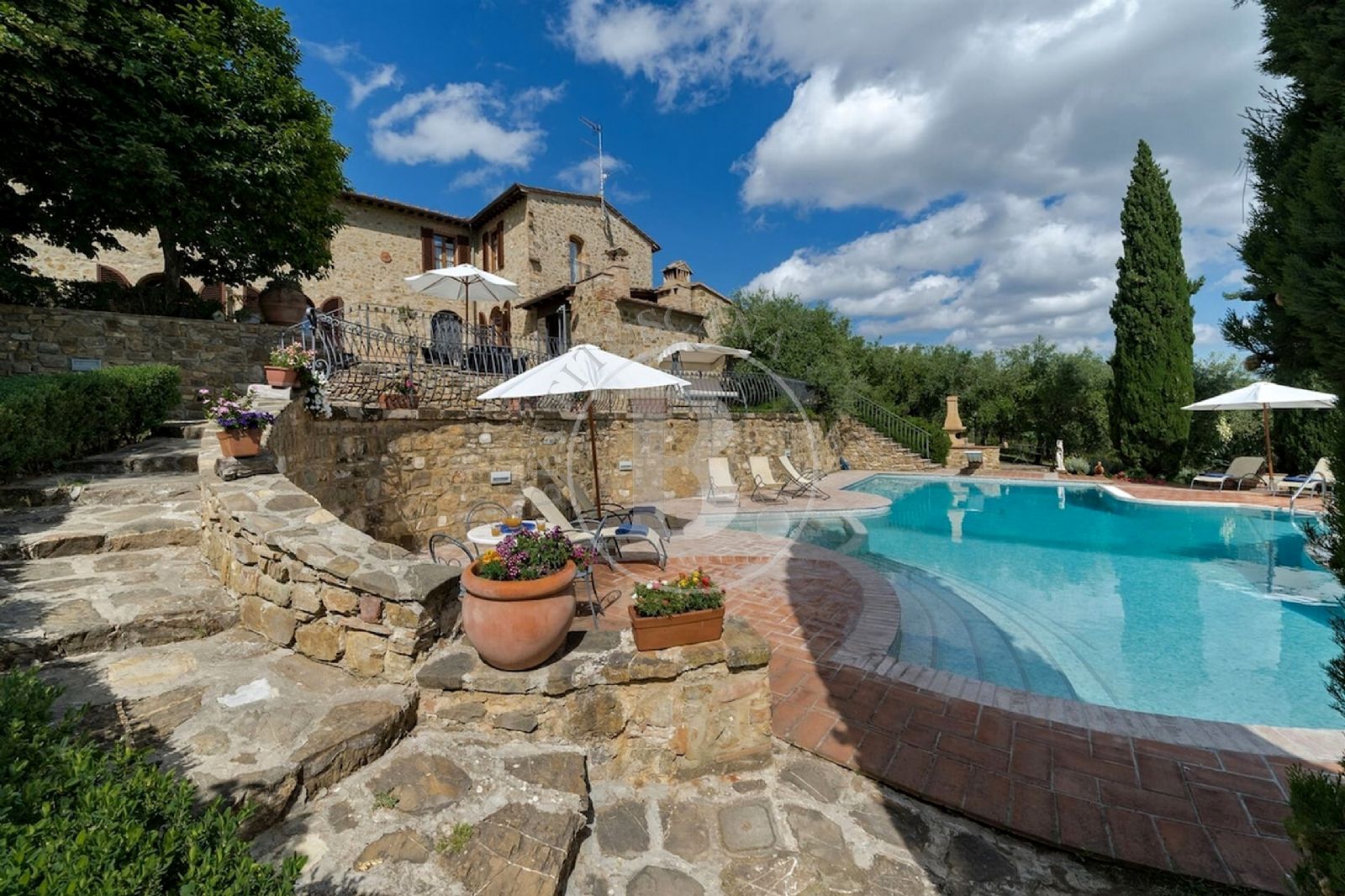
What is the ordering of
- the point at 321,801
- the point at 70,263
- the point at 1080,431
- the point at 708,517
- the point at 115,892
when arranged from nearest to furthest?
the point at 115,892
the point at 321,801
the point at 708,517
the point at 70,263
the point at 1080,431

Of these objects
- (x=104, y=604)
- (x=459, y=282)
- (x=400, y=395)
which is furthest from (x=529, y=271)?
(x=104, y=604)

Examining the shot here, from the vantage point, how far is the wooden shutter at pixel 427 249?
66.1 feet

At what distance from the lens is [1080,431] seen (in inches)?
769

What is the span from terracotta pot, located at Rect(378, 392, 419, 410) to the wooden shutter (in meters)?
15.1

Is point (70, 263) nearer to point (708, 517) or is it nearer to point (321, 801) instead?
point (708, 517)

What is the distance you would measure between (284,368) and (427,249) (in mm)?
16894

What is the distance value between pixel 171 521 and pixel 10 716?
3582 mm

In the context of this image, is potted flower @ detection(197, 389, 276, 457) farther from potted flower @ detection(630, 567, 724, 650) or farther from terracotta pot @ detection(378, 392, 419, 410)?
potted flower @ detection(630, 567, 724, 650)

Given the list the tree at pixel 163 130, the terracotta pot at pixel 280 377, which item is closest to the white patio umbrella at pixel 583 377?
the terracotta pot at pixel 280 377

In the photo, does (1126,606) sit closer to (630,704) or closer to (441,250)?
(630,704)

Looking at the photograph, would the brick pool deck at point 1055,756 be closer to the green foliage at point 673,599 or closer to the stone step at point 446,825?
the green foliage at point 673,599

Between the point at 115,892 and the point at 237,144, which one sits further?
the point at 237,144

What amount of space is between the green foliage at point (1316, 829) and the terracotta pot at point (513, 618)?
274 cm

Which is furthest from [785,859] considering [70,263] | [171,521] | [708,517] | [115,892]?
[70,263]
